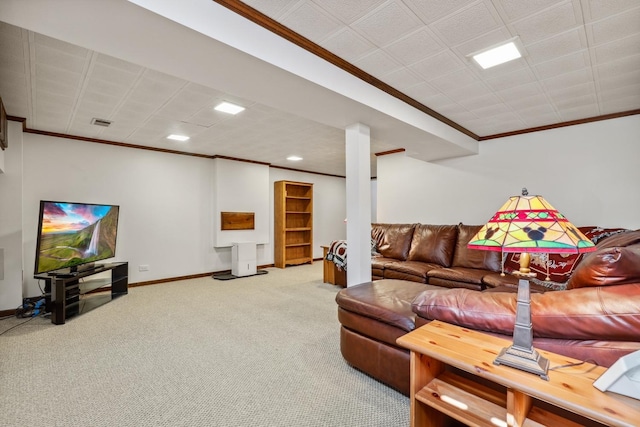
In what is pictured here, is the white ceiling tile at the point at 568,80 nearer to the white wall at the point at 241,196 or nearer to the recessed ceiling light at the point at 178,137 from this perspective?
the recessed ceiling light at the point at 178,137

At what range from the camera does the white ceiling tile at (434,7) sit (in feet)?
5.64

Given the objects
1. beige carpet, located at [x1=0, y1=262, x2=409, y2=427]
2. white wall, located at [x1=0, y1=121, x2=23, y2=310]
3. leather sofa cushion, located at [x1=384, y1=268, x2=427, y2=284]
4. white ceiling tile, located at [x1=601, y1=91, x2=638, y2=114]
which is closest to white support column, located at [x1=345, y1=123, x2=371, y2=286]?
beige carpet, located at [x1=0, y1=262, x2=409, y2=427]

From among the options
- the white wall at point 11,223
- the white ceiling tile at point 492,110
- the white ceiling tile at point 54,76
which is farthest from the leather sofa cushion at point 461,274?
the white wall at point 11,223

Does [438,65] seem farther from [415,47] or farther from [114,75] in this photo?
[114,75]

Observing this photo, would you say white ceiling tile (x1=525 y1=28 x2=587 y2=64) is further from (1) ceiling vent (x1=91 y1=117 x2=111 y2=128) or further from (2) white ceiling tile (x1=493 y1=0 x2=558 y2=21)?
(1) ceiling vent (x1=91 y1=117 x2=111 y2=128)

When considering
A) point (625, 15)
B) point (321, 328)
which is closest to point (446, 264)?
point (321, 328)

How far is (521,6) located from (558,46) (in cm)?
69

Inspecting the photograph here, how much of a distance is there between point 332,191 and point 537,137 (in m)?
5.33

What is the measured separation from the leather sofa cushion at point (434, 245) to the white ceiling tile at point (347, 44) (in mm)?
3031

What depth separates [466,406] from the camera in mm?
1326

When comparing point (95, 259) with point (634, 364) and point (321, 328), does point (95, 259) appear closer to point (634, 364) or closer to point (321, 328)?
point (321, 328)

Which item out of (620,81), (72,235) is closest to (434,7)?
(620,81)

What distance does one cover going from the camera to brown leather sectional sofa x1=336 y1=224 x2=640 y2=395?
45.4 inches

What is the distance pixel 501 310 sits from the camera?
1.41 meters
